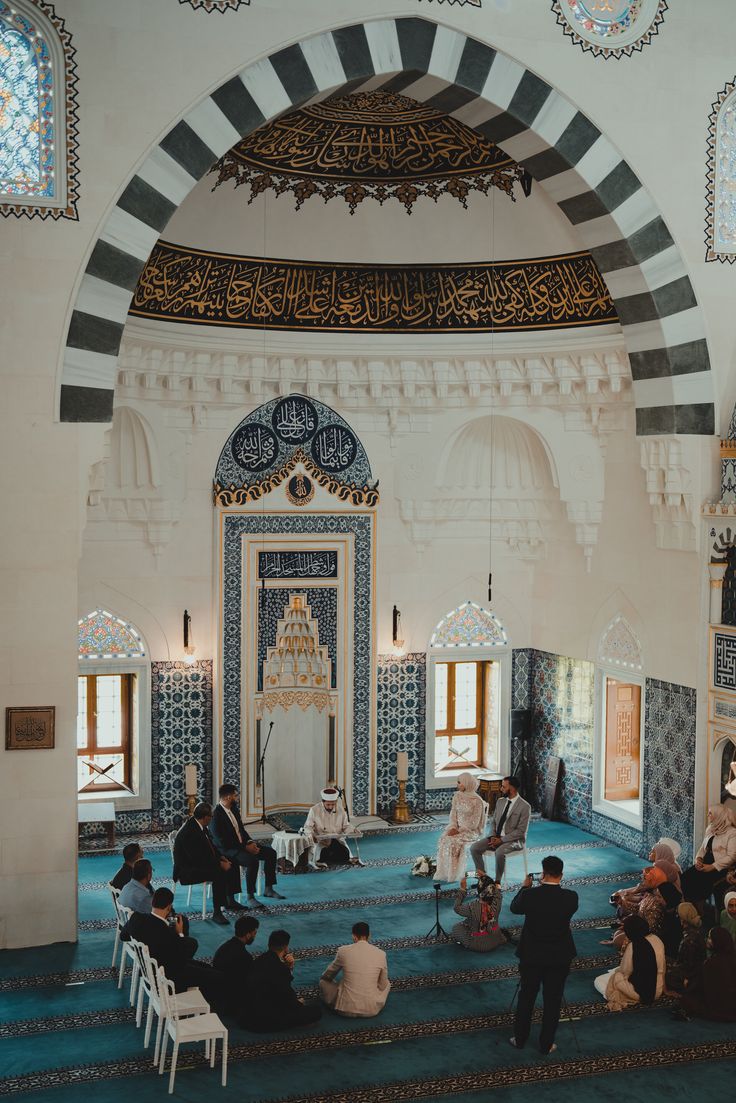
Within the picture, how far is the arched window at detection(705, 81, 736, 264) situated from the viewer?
6801mm

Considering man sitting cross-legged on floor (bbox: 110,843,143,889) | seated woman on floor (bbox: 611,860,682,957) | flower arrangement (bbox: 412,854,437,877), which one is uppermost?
man sitting cross-legged on floor (bbox: 110,843,143,889)

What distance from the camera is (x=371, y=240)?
812 centimetres

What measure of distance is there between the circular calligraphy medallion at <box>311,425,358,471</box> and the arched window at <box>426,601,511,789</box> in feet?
4.83

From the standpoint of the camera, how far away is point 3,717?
5730mm

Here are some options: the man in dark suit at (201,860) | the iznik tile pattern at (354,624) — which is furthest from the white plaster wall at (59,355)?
the iznik tile pattern at (354,624)

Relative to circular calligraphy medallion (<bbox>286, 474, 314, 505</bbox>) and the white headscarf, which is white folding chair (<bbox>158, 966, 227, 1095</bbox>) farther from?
circular calligraphy medallion (<bbox>286, 474, 314, 505</bbox>)

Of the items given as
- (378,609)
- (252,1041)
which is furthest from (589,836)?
(252,1041)

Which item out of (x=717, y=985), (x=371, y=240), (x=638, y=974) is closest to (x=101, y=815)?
(x=638, y=974)

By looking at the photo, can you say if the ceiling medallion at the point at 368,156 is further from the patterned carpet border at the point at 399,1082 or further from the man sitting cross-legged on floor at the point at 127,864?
the patterned carpet border at the point at 399,1082

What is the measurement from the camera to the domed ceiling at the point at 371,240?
758 centimetres

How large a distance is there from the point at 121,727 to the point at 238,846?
1.89m

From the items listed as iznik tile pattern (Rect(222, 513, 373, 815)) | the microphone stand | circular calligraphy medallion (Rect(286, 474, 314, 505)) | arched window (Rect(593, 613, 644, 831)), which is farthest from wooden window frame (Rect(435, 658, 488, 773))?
circular calligraphy medallion (Rect(286, 474, 314, 505))

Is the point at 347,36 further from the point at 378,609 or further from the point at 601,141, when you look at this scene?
the point at 378,609

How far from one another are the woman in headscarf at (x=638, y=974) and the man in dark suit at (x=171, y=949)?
1784 millimetres
